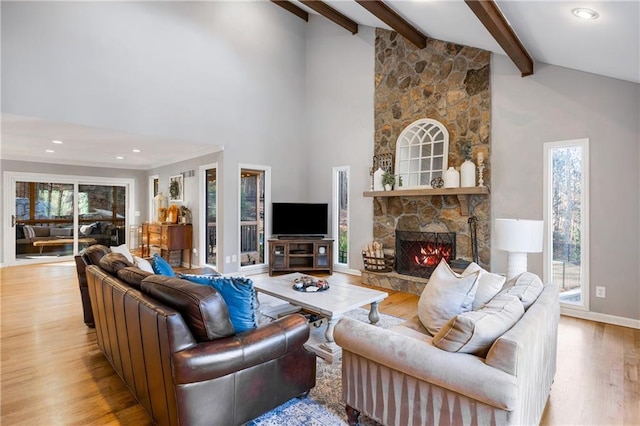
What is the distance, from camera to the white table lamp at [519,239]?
301 centimetres

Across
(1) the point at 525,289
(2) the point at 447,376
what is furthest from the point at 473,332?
(1) the point at 525,289

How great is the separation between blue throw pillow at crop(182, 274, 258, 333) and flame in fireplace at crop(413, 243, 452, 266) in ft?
12.3

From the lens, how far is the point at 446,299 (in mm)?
2195

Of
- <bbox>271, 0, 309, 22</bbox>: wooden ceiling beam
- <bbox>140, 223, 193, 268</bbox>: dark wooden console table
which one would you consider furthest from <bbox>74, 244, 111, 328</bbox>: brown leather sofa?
<bbox>271, 0, 309, 22</bbox>: wooden ceiling beam

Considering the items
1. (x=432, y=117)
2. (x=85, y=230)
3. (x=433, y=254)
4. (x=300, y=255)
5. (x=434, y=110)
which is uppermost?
(x=434, y=110)

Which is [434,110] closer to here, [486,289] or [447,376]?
[486,289]

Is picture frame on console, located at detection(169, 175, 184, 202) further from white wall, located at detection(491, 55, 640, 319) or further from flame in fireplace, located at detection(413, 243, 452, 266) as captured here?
white wall, located at detection(491, 55, 640, 319)

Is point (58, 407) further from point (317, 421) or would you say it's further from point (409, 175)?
point (409, 175)

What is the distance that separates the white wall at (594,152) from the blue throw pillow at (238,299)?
3.84m

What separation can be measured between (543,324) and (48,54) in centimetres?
567

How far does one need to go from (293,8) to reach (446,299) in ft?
21.5

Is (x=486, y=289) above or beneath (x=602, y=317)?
above

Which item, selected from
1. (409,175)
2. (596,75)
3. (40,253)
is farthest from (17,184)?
(596,75)

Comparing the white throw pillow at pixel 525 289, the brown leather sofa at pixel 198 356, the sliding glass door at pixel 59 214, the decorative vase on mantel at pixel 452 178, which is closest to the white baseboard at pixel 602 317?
the decorative vase on mantel at pixel 452 178
